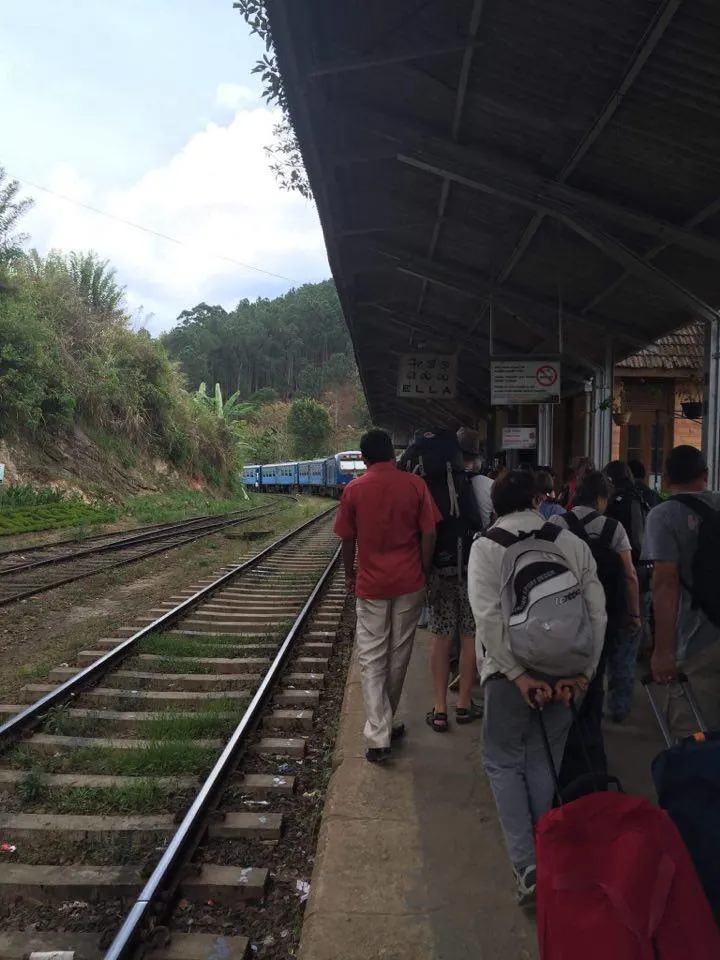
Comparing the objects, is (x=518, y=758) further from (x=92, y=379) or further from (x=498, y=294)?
(x=92, y=379)

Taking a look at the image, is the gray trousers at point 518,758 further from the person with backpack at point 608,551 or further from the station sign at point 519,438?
the station sign at point 519,438

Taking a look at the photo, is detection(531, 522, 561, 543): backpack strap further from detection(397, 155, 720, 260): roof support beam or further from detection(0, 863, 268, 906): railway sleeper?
detection(397, 155, 720, 260): roof support beam

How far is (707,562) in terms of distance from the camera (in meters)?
3.18

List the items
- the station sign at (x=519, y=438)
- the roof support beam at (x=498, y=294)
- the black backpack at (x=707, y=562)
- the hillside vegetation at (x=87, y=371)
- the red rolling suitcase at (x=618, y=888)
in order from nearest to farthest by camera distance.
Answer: the red rolling suitcase at (x=618, y=888), the black backpack at (x=707, y=562), the roof support beam at (x=498, y=294), the station sign at (x=519, y=438), the hillside vegetation at (x=87, y=371)

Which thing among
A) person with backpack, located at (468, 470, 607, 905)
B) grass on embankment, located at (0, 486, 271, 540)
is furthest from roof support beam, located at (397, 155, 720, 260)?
grass on embankment, located at (0, 486, 271, 540)

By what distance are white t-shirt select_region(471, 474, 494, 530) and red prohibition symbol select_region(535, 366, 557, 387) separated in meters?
5.06

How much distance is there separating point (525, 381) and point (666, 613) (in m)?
6.75

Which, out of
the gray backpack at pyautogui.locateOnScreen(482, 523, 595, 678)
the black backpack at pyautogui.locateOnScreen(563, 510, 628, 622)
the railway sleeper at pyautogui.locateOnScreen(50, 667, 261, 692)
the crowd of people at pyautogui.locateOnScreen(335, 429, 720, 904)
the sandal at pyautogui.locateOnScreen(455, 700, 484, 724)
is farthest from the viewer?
the railway sleeper at pyautogui.locateOnScreen(50, 667, 261, 692)

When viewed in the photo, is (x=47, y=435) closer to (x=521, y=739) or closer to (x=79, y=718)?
(x=79, y=718)

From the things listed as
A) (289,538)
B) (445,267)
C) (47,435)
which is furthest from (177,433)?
(445,267)

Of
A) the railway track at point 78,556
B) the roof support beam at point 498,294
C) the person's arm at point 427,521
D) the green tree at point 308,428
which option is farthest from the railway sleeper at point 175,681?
the green tree at point 308,428

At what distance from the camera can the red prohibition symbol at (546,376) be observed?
9.62 m

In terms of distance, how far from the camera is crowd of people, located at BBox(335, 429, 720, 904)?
2.84 meters

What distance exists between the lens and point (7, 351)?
2102cm
